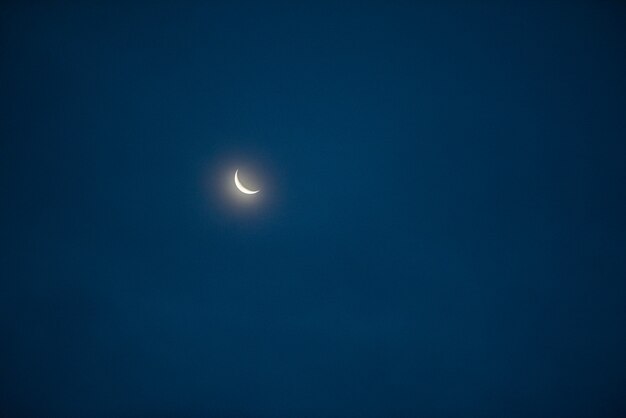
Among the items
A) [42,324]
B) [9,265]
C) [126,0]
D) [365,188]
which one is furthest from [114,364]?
[126,0]

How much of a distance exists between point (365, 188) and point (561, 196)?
73.0 inches

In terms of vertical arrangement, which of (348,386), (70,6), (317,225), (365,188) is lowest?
(348,386)

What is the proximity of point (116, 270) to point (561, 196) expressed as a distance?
450cm

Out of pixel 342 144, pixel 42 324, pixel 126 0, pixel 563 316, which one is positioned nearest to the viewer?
pixel 126 0

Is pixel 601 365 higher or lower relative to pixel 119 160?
lower

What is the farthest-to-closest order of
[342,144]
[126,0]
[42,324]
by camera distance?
[42,324]
[342,144]
[126,0]

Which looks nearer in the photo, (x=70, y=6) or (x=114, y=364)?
(x=70, y=6)

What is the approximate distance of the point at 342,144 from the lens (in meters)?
3.47

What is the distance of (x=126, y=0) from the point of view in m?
3.21

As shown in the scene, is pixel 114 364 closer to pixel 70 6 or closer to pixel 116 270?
pixel 116 270

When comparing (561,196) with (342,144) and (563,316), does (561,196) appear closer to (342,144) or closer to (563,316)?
(563,316)

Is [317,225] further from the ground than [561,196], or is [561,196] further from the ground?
[561,196]

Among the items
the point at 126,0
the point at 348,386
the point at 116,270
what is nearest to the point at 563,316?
the point at 348,386

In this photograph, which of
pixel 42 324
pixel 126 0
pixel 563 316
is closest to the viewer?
pixel 126 0
